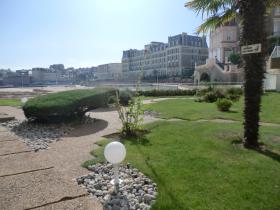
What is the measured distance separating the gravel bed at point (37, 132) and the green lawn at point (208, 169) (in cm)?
172

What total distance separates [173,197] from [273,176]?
6.20 ft

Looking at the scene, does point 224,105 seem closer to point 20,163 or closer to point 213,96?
point 213,96

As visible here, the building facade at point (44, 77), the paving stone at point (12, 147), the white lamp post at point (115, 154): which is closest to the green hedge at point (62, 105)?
the paving stone at point (12, 147)

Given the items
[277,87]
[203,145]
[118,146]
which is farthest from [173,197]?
[277,87]

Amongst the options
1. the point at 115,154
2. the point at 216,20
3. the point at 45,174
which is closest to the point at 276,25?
the point at 216,20

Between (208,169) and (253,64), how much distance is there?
2.65 metres

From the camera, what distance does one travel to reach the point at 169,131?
8.21 meters

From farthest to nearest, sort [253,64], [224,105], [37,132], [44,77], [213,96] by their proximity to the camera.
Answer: [44,77]
[213,96]
[224,105]
[37,132]
[253,64]

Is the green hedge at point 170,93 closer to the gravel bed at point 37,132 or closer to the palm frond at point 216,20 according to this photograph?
the gravel bed at point 37,132

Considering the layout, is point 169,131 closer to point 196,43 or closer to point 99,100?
point 99,100

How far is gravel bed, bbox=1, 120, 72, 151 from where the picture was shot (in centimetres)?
737

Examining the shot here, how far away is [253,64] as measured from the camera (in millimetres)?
6020

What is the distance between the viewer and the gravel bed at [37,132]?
7.37 metres

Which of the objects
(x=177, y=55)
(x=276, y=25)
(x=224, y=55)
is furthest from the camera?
(x=177, y=55)
